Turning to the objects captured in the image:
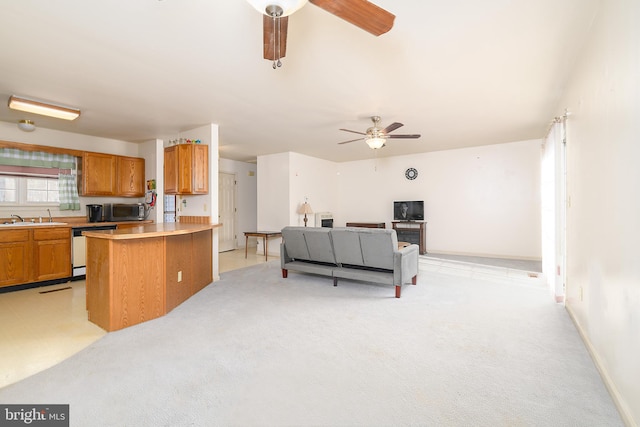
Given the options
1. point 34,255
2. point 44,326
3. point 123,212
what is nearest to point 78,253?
point 34,255

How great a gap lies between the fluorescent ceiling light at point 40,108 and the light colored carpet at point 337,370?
114 inches

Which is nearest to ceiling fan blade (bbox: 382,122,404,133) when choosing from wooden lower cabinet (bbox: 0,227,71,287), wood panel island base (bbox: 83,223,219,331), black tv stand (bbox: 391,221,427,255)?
wood panel island base (bbox: 83,223,219,331)

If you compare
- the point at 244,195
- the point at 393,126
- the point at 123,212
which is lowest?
the point at 123,212

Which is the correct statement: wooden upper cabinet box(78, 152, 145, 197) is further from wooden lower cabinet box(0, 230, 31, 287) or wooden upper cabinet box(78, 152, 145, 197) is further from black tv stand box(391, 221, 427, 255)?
black tv stand box(391, 221, 427, 255)

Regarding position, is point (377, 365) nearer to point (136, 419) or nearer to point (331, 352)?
point (331, 352)

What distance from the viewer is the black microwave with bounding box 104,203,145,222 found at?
5289 millimetres

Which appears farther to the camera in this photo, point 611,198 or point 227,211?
point 227,211

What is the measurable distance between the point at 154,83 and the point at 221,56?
1044mm

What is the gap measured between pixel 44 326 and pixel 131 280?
36.9 inches

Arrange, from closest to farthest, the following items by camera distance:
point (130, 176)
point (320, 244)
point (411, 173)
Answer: point (320, 244) → point (130, 176) → point (411, 173)

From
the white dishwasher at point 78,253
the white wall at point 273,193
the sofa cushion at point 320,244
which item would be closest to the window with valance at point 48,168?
the white dishwasher at point 78,253

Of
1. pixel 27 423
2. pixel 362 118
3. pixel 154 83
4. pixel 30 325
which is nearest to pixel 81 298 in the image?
pixel 30 325

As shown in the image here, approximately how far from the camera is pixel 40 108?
3.53 metres

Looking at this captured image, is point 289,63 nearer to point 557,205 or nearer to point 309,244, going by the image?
point 309,244
